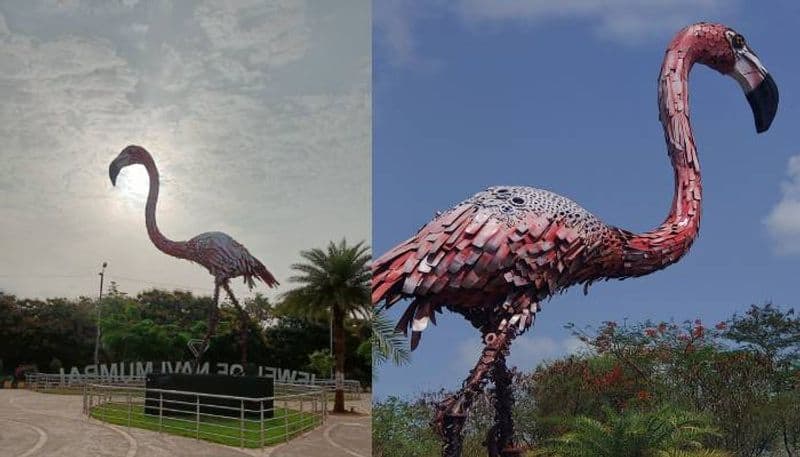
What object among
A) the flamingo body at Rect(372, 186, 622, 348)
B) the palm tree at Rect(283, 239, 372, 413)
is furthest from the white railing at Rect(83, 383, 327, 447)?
the flamingo body at Rect(372, 186, 622, 348)

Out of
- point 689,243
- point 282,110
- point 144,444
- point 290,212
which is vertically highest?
point 282,110

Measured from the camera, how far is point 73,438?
25.8 feet

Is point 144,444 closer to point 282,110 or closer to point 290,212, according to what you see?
point 290,212

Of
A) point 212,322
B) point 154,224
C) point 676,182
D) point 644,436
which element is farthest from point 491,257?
point 154,224

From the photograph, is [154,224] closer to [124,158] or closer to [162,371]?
[124,158]

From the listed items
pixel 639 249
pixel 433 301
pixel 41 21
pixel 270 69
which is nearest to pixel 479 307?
pixel 433 301

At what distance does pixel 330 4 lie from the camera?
29.5 ft

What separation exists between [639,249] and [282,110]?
3.94m

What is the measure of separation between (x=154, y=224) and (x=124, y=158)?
25.0 inches

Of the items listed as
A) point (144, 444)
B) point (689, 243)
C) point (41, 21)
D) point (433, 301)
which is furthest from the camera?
point (41, 21)

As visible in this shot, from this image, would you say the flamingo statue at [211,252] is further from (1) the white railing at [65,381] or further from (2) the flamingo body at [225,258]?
(1) the white railing at [65,381]

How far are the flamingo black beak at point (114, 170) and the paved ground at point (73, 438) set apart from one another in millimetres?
1896

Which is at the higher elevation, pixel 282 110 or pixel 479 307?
pixel 282 110

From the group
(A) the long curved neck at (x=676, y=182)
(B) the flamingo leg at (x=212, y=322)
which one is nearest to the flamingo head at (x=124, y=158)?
(B) the flamingo leg at (x=212, y=322)
